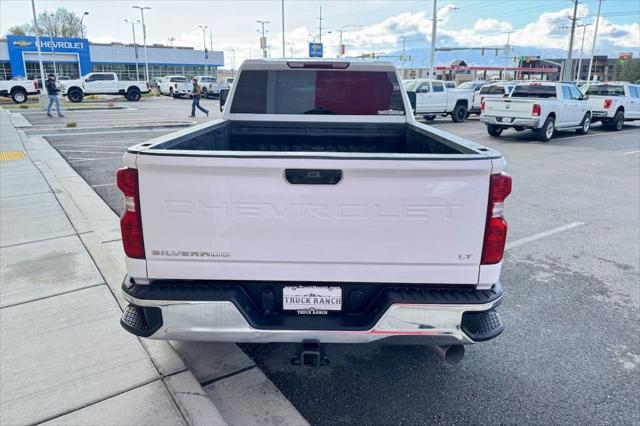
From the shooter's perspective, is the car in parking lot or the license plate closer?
the license plate

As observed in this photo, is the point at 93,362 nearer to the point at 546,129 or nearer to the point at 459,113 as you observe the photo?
the point at 546,129

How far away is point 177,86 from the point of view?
42.0 meters

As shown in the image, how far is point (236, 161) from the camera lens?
7.73 ft

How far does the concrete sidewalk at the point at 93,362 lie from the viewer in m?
2.76

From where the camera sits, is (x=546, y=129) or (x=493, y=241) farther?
(x=546, y=129)

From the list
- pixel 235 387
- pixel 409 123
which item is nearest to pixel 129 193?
pixel 235 387

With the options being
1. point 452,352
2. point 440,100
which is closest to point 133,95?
point 440,100

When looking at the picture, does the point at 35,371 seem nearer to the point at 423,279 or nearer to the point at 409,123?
the point at 423,279

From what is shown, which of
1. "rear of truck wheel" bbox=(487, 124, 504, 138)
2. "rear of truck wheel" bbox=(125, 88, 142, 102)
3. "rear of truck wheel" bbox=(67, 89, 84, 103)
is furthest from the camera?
"rear of truck wheel" bbox=(125, 88, 142, 102)

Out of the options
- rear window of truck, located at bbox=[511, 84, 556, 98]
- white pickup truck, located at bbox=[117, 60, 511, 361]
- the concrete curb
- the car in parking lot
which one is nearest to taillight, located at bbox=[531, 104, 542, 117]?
rear window of truck, located at bbox=[511, 84, 556, 98]

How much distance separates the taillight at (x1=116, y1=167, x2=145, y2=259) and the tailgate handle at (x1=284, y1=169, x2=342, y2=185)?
806mm

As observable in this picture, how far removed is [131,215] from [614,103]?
24203 millimetres

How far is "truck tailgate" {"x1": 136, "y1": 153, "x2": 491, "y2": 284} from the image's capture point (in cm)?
238

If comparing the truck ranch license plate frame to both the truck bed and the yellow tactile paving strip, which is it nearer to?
the truck bed
